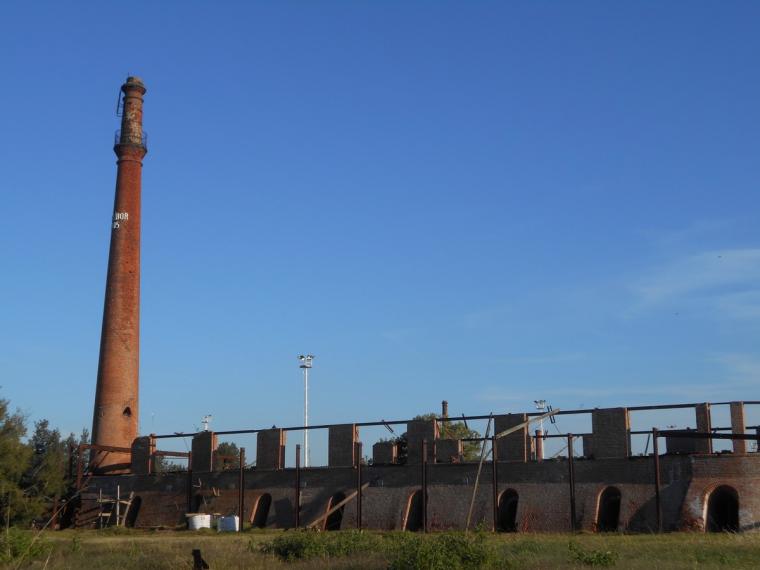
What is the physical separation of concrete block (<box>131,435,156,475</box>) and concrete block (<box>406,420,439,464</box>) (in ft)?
45.7

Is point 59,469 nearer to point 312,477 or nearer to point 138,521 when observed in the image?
point 138,521

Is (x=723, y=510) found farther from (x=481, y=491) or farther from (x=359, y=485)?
(x=359, y=485)

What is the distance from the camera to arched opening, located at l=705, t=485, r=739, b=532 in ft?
92.5

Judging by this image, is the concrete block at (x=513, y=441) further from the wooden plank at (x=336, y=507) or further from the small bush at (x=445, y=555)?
the small bush at (x=445, y=555)

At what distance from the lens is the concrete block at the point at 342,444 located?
1441 inches

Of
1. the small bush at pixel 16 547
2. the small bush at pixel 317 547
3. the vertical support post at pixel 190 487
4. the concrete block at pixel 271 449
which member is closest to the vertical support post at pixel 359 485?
the concrete block at pixel 271 449

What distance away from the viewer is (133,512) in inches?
1681

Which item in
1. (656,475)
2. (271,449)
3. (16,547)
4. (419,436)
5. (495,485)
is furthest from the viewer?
(271,449)

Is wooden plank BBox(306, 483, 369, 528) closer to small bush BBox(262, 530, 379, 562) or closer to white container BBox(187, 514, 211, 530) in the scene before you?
white container BBox(187, 514, 211, 530)

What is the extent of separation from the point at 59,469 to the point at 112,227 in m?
12.6

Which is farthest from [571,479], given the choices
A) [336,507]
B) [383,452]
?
[336,507]

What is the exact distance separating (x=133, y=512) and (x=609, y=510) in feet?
74.2

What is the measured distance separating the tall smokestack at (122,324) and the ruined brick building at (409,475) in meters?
0.05

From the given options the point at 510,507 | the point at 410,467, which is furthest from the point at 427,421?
the point at 510,507
